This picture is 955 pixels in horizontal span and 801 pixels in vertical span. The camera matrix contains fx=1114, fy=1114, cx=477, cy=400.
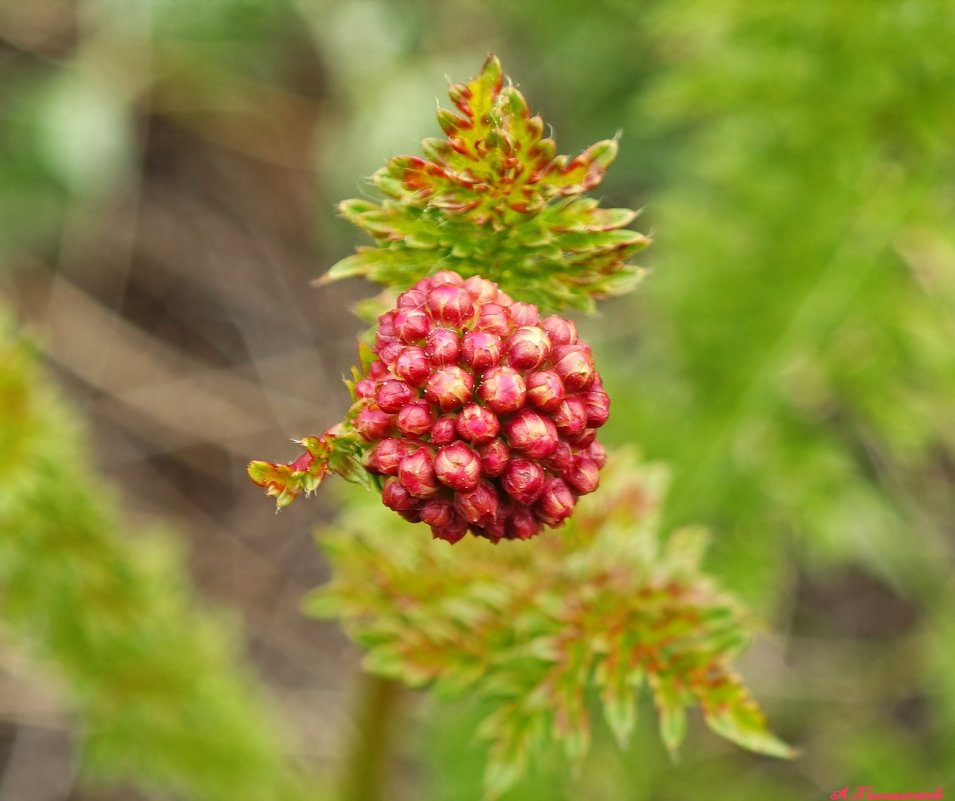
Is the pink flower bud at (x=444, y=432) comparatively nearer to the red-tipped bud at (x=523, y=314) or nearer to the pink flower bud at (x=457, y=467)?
the pink flower bud at (x=457, y=467)

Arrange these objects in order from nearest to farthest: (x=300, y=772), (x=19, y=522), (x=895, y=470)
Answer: (x=19, y=522) < (x=300, y=772) < (x=895, y=470)

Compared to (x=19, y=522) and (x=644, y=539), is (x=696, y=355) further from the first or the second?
(x=19, y=522)

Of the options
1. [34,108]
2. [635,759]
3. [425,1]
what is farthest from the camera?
[425,1]

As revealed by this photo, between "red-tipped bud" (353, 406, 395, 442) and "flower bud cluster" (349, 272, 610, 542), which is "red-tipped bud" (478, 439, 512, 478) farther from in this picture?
"red-tipped bud" (353, 406, 395, 442)

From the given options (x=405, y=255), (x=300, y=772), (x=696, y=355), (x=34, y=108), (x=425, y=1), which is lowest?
(x=300, y=772)

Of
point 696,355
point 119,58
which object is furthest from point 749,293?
point 119,58

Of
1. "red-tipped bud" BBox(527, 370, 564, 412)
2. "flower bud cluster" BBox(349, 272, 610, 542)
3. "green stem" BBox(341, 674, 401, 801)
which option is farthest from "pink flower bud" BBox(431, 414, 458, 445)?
"green stem" BBox(341, 674, 401, 801)
